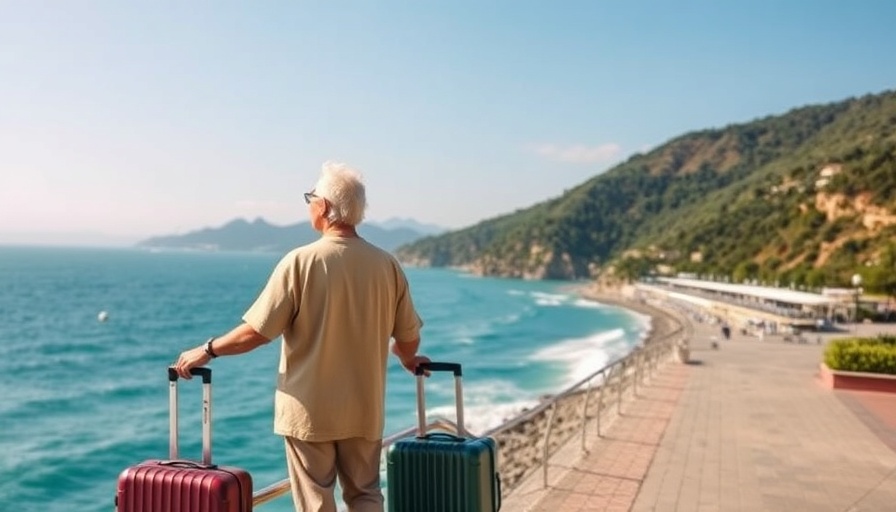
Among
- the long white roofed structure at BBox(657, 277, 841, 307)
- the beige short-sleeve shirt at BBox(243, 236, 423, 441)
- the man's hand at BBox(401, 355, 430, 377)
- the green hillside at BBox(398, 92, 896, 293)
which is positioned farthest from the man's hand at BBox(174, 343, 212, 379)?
the green hillside at BBox(398, 92, 896, 293)

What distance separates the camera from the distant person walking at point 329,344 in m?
2.88

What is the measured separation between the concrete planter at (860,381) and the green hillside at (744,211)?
38189 mm

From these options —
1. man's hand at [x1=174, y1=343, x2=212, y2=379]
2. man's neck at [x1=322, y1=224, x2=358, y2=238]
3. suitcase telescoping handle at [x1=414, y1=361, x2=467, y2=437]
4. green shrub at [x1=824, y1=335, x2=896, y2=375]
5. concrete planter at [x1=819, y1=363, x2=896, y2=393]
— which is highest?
man's neck at [x1=322, y1=224, x2=358, y2=238]

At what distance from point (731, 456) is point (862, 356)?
24.0 feet

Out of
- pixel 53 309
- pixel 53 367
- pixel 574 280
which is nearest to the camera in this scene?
pixel 53 367

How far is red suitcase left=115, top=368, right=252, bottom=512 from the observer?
106 inches

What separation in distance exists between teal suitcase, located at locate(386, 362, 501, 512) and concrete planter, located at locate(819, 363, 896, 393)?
41.8 ft

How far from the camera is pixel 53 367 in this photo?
3928cm

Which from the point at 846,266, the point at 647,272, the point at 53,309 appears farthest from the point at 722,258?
the point at 53,309

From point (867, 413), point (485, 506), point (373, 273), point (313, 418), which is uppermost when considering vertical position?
point (373, 273)

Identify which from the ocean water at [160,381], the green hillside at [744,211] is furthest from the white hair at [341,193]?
the green hillside at [744,211]

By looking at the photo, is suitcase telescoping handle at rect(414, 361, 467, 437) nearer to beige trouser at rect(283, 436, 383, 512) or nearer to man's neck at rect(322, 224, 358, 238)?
beige trouser at rect(283, 436, 383, 512)

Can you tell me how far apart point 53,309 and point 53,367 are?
1539 inches

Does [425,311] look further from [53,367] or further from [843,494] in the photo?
[843,494]
